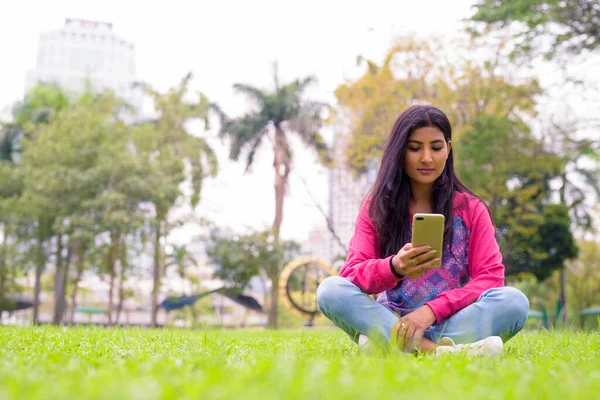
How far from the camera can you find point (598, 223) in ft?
85.9

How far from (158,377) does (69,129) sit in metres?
20.7

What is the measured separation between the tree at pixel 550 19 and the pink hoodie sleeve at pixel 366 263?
10.6 m

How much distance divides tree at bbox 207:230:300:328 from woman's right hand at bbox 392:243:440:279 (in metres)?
21.2

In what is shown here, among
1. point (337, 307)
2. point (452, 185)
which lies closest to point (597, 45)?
point (452, 185)

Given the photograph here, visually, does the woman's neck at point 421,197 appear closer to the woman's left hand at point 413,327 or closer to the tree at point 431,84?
the woman's left hand at point 413,327

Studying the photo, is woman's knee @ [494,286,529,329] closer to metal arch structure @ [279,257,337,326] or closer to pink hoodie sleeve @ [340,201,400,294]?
pink hoodie sleeve @ [340,201,400,294]

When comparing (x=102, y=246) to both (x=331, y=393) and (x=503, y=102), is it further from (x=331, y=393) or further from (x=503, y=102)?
(x=331, y=393)

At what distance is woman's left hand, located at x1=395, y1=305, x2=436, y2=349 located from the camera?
2.90 meters

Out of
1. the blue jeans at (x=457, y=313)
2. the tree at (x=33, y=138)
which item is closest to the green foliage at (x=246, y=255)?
the tree at (x=33, y=138)

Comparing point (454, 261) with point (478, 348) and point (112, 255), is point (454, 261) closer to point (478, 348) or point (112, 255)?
point (478, 348)

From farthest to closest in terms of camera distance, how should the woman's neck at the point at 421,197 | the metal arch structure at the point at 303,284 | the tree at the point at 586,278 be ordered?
the tree at the point at 586,278
the metal arch structure at the point at 303,284
the woman's neck at the point at 421,197

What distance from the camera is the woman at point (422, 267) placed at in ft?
9.73

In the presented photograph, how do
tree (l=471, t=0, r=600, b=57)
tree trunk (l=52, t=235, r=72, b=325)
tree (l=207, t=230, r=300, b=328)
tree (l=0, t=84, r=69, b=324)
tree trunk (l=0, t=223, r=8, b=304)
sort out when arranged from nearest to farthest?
tree (l=471, t=0, r=600, b=57)
tree (l=0, t=84, r=69, b=324)
tree trunk (l=52, t=235, r=72, b=325)
tree trunk (l=0, t=223, r=8, b=304)
tree (l=207, t=230, r=300, b=328)

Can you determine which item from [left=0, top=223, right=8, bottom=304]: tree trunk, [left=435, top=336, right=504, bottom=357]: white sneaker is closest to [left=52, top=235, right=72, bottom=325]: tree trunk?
[left=0, top=223, right=8, bottom=304]: tree trunk
